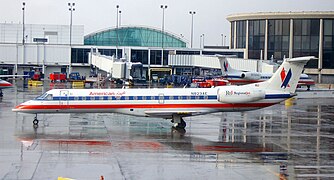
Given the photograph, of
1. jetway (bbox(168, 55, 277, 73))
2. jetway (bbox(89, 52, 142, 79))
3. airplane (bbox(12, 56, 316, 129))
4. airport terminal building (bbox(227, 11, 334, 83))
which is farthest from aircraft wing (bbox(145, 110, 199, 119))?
airport terminal building (bbox(227, 11, 334, 83))

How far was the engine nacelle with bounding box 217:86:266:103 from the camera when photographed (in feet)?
119

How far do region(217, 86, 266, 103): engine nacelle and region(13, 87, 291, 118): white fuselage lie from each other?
0.32m

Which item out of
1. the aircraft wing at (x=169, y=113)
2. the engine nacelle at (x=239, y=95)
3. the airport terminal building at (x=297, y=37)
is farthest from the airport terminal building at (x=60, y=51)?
Answer: the engine nacelle at (x=239, y=95)

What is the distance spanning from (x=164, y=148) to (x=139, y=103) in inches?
308

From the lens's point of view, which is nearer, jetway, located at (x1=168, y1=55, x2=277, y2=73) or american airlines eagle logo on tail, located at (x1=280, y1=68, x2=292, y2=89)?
american airlines eagle logo on tail, located at (x1=280, y1=68, x2=292, y2=89)

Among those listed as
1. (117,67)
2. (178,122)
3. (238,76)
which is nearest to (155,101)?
(178,122)

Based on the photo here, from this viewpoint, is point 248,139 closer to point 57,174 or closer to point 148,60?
point 57,174

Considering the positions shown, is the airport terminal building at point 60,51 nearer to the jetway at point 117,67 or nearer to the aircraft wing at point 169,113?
the jetway at point 117,67

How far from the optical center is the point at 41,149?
28.3 metres

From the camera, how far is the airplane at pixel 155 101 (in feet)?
120

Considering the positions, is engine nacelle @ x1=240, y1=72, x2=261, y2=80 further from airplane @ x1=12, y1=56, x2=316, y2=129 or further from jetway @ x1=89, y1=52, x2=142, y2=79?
airplane @ x1=12, y1=56, x2=316, y2=129

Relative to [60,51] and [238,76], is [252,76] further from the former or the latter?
[60,51]

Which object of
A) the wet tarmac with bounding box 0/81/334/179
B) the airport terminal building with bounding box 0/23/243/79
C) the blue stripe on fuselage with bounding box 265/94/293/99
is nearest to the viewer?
the wet tarmac with bounding box 0/81/334/179

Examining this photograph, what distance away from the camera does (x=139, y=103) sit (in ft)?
120
